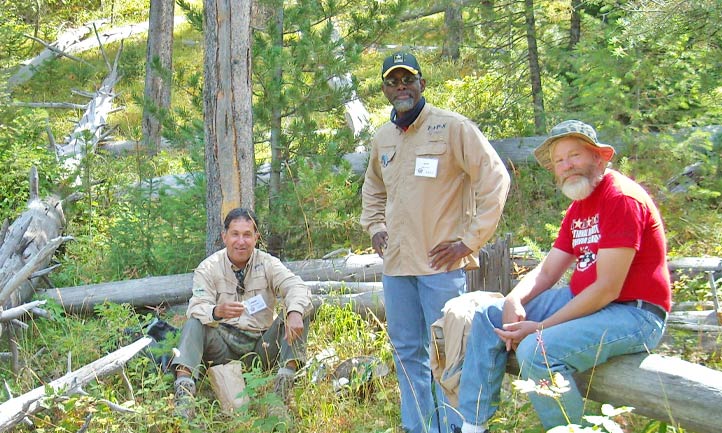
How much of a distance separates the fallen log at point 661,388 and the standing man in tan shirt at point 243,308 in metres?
2.45

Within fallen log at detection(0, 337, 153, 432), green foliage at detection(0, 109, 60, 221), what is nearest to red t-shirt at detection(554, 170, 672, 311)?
fallen log at detection(0, 337, 153, 432)

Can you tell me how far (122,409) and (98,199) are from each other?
20.6 feet

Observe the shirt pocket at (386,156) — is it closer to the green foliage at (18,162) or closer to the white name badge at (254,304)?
the white name badge at (254,304)

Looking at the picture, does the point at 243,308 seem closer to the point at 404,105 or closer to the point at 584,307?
the point at 404,105

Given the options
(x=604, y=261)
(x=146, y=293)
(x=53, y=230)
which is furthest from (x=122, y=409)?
(x=53, y=230)

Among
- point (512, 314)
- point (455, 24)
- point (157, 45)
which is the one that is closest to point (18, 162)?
point (157, 45)

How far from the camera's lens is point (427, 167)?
4641mm

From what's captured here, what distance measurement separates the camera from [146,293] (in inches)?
289

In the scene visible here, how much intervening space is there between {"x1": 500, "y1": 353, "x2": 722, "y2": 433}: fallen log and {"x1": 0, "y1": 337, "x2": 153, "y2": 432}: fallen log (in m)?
3.06

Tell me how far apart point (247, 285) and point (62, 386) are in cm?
142

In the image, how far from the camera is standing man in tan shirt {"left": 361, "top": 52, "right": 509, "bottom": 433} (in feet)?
15.0

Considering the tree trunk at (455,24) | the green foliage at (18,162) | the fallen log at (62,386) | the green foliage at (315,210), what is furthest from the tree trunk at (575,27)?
the fallen log at (62,386)

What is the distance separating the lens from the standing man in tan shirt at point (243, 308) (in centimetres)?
553

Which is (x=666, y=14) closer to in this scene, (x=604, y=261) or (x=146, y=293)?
(x=604, y=261)
